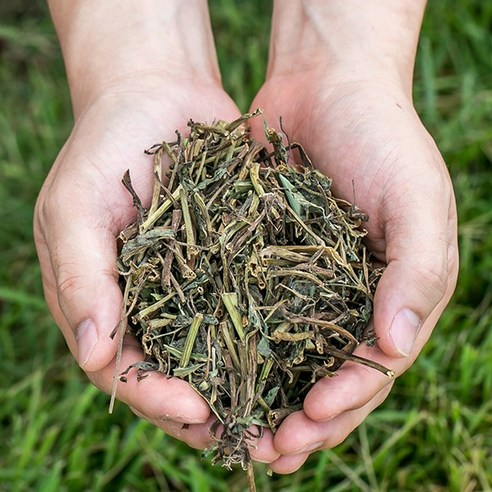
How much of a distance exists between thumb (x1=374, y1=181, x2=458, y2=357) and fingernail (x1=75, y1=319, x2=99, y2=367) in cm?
65

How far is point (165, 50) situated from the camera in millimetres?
2576

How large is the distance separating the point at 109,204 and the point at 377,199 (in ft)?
2.30

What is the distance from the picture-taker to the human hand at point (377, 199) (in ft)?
6.09

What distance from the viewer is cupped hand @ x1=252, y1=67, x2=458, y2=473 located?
6.08ft

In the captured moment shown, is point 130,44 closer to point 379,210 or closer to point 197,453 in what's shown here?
point 379,210

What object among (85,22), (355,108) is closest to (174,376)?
(355,108)

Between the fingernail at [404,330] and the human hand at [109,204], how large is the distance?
15.0 inches

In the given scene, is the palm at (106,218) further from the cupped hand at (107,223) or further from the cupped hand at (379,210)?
the cupped hand at (379,210)

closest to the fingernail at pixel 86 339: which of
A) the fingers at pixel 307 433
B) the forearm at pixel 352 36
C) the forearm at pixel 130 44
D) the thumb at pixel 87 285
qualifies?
the thumb at pixel 87 285

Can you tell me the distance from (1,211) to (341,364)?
1.96 m

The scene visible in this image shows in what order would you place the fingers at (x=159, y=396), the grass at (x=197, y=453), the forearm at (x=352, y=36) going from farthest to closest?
the grass at (x=197, y=453), the forearm at (x=352, y=36), the fingers at (x=159, y=396)

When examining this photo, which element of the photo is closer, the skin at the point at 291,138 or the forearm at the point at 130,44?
the skin at the point at 291,138

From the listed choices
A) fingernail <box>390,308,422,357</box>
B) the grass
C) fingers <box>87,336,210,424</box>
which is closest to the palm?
fingers <box>87,336,210,424</box>

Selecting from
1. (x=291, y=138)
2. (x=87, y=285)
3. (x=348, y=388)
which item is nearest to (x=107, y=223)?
(x=87, y=285)
